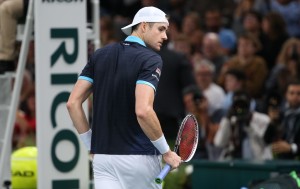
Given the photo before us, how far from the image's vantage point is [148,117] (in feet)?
25.4

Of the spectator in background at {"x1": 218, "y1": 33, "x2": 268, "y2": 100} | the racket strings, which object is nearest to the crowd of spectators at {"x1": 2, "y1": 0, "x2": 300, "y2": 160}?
the spectator in background at {"x1": 218, "y1": 33, "x2": 268, "y2": 100}

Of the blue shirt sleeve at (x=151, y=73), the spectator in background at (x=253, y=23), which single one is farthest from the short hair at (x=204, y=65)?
the blue shirt sleeve at (x=151, y=73)

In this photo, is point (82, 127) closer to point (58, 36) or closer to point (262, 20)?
point (58, 36)

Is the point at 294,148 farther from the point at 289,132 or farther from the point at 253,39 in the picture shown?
the point at 253,39

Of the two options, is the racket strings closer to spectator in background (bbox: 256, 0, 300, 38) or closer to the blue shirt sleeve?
the blue shirt sleeve

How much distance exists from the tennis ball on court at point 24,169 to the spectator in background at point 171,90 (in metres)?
2.32

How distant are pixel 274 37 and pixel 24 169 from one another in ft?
21.2

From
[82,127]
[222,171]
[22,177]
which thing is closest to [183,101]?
[222,171]

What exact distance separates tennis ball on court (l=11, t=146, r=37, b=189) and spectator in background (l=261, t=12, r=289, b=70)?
6.01 meters

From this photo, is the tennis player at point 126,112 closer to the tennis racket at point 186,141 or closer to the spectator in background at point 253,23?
the tennis racket at point 186,141

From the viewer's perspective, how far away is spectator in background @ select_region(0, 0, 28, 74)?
416 inches

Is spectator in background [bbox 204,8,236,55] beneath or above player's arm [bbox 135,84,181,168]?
above

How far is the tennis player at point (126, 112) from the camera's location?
7.97 metres

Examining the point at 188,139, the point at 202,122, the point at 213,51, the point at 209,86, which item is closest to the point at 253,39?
the point at 213,51
